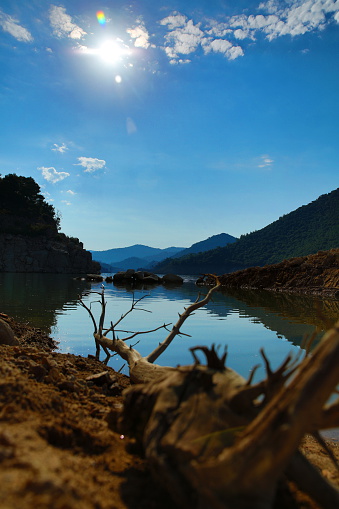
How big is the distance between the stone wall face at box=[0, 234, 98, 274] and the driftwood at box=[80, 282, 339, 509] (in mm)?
78891

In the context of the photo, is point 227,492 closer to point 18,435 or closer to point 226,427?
point 226,427

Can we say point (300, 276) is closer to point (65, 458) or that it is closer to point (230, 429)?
point (230, 429)

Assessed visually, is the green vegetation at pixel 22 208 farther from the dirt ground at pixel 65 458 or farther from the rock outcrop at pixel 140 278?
the dirt ground at pixel 65 458

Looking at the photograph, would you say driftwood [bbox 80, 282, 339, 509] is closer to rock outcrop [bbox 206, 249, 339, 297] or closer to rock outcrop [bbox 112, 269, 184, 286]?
rock outcrop [bbox 206, 249, 339, 297]

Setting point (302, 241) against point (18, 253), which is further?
point (302, 241)

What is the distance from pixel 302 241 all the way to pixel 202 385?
123m

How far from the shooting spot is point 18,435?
2.29 meters

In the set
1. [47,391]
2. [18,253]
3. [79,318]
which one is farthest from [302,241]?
[47,391]

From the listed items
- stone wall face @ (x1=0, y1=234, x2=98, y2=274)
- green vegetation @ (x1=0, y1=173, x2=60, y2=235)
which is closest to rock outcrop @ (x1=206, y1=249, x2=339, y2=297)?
stone wall face @ (x1=0, y1=234, x2=98, y2=274)

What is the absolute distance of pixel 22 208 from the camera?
3445 inches

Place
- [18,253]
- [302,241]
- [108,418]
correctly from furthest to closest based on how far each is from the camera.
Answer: [302,241] < [18,253] < [108,418]

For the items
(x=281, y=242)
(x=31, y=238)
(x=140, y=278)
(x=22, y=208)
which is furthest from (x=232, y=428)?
(x=281, y=242)

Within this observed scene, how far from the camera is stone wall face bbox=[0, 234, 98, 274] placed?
73.6m

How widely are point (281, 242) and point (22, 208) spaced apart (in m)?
96.2
